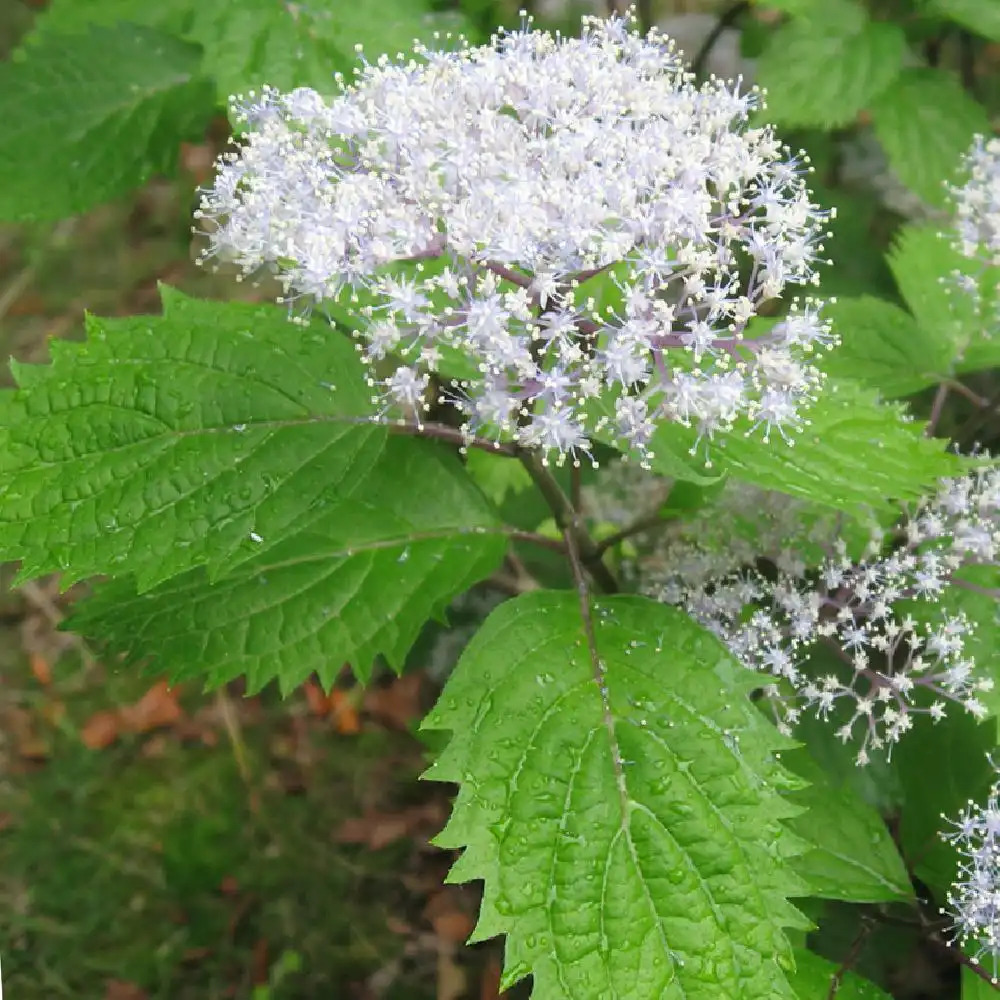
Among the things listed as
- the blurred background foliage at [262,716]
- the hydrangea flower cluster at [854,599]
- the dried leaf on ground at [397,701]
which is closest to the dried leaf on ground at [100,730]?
the blurred background foliage at [262,716]

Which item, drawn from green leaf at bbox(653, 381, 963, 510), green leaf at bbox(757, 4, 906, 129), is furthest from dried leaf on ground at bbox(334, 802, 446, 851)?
green leaf at bbox(757, 4, 906, 129)

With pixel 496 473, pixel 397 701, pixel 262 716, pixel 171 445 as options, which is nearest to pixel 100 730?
pixel 262 716

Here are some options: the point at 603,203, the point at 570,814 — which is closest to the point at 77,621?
the point at 570,814

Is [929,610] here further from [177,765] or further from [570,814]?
[177,765]

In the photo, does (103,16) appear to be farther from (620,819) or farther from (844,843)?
(844,843)

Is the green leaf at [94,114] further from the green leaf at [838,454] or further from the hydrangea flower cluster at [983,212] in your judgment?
the hydrangea flower cluster at [983,212]

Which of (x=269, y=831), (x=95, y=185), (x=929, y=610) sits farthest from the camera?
(x=269, y=831)

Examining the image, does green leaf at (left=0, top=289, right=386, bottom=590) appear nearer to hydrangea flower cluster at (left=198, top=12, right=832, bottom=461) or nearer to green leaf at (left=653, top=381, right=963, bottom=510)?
hydrangea flower cluster at (left=198, top=12, right=832, bottom=461)
